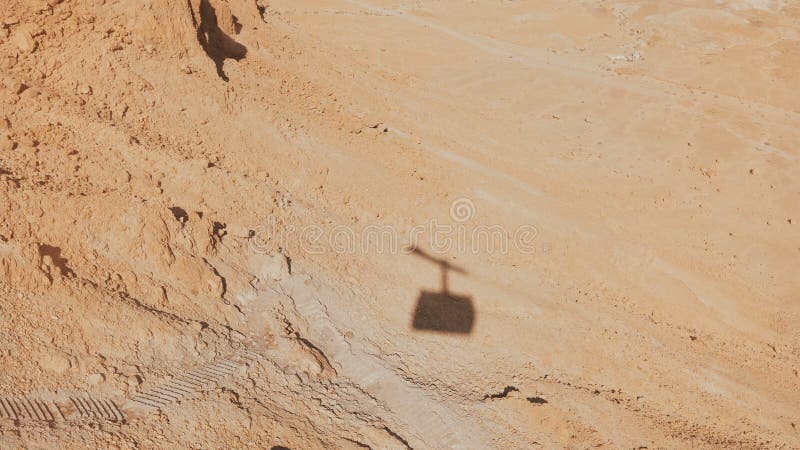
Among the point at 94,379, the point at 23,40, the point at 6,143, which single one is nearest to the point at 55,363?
the point at 94,379

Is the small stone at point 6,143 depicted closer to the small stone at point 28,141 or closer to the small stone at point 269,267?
the small stone at point 28,141

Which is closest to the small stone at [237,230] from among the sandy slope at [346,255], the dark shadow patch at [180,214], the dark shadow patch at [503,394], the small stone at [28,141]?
the sandy slope at [346,255]

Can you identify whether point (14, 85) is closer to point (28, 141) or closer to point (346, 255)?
point (28, 141)

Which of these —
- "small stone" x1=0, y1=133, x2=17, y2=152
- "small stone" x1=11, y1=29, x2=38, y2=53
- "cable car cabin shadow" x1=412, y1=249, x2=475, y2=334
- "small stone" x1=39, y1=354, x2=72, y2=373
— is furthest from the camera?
"cable car cabin shadow" x1=412, y1=249, x2=475, y2=334

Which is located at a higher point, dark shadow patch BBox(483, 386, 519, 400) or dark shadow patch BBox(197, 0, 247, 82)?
dark shadow patch BBox(197, 0, 247, 82)

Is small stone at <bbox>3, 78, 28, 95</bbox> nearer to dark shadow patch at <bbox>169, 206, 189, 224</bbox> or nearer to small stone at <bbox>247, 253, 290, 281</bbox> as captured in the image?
dark shadow patch at <bbox>169, 206, 189, 224</bbox>

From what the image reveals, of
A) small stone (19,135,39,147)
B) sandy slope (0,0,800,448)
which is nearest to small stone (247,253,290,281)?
sandy slope (0,0,800,448)

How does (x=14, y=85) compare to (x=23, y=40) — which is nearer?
(x=14, y=85)
